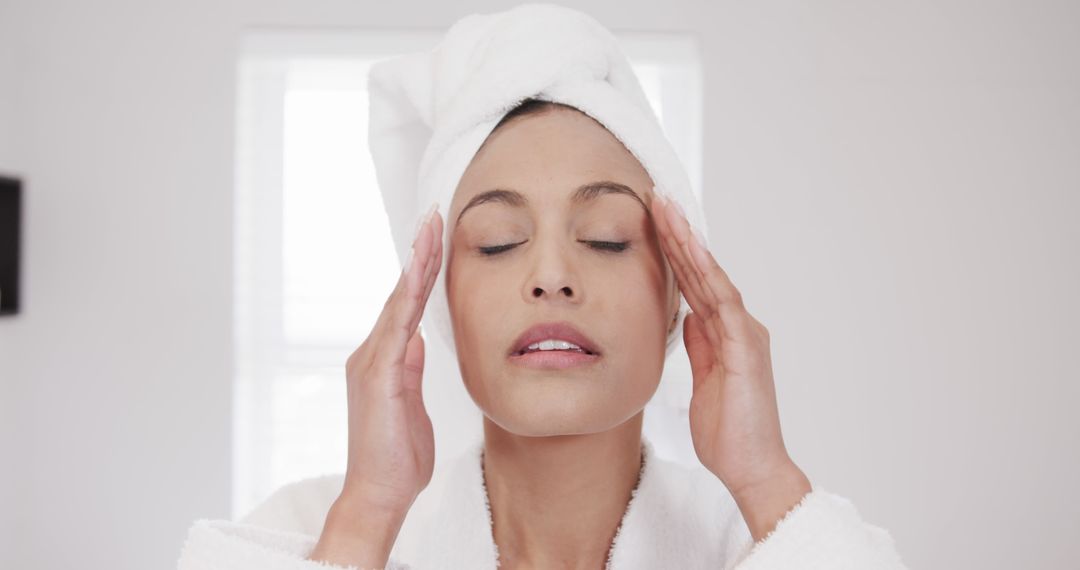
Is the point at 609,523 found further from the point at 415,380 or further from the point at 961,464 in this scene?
the point at 961,464

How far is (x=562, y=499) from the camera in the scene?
2.96 feet

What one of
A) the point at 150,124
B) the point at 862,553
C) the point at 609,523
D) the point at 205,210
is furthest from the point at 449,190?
the point at 150,124

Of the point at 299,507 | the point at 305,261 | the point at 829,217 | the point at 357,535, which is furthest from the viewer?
the point at 305,261

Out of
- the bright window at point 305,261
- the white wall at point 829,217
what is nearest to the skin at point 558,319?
the white wall at point 829,217

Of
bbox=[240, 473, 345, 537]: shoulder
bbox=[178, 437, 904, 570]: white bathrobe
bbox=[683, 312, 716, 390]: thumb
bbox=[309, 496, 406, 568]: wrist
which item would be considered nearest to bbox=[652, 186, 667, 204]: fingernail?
bbox=[683, 312, 716, 390]: thumb

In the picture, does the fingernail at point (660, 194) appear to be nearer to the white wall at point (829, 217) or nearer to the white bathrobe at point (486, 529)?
the white bathrobe at point (486, 529)

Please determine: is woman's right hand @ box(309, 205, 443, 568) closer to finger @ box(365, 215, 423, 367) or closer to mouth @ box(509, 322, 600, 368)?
finger @ box(365, 215, 423, 367)

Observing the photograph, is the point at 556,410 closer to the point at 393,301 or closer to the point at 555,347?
the point at 555,347

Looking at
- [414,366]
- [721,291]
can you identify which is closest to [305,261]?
[414,366]

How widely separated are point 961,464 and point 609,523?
1.52m

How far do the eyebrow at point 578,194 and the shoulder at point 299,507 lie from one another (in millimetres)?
463

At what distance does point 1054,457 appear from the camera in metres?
1.98

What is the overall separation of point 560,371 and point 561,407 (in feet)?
0.13

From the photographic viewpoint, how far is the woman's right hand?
742mm
